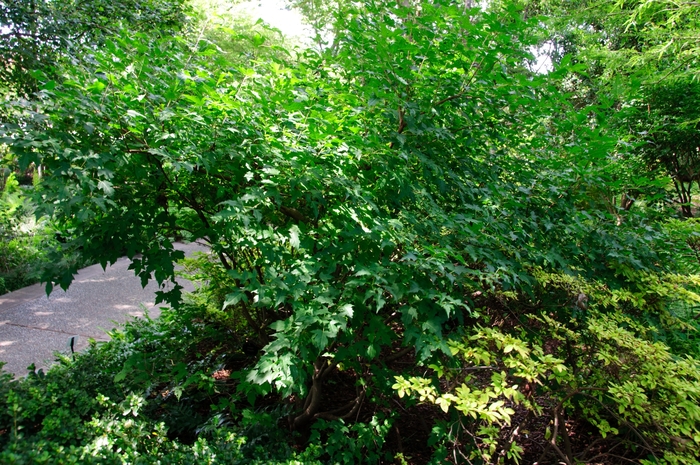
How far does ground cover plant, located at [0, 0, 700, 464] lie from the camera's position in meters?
1.80

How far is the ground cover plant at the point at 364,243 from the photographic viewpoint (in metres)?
1.80

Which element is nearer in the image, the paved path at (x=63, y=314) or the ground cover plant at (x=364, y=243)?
the ground cover plant at (x=364, y=243)

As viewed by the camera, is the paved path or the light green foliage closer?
the light green foliage

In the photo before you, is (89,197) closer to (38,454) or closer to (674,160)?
(38,454)

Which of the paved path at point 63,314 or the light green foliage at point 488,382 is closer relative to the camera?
the light green foliage at point 488,382

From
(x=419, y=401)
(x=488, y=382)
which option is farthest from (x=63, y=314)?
(x=488, y=382)

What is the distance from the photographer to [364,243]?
82.3 inches

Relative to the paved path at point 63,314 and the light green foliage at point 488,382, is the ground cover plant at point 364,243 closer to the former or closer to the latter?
the light green foliage at point 488,382

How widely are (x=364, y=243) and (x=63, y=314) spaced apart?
4.69 m

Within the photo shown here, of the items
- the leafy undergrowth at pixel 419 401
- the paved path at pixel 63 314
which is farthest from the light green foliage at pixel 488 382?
the paved path at pixel 63 314

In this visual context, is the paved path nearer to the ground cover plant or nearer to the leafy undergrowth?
the leafy undergrowth

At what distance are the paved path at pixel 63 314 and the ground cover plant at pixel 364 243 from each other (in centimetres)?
155

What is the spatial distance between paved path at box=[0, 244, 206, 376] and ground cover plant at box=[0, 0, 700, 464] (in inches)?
60.9

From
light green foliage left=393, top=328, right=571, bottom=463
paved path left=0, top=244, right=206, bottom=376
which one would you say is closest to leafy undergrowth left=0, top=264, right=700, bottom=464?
light green foliage left=393, top=328, right=571, bottom=463
